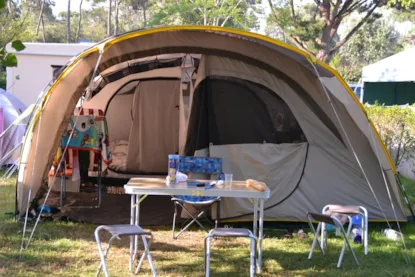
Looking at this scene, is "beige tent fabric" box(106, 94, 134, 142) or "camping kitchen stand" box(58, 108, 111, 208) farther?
"beige tent fabric" box(106, 94, 134, 142)

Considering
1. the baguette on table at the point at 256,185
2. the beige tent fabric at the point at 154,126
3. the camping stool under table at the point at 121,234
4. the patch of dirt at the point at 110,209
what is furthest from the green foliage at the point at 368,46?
the camping stool under table at the point at 121,234

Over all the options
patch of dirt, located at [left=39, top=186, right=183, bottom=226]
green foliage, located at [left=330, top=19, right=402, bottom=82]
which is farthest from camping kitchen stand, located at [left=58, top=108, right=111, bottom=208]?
green foliage, located at [left=330, top=19, right=402, bottom=82]

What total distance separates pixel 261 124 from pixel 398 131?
3151 millimetres

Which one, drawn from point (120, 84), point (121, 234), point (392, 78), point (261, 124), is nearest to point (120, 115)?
point (120, 84)

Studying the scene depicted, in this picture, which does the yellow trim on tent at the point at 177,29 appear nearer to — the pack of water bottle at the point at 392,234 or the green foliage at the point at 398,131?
the pack of water bottle at the point at 392,234

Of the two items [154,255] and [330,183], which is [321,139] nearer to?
[330,183]

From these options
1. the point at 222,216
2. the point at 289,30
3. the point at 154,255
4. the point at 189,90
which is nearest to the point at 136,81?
the point at 189,90

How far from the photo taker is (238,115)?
573 centimetres

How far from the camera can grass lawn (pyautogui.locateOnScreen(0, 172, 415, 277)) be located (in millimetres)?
4133

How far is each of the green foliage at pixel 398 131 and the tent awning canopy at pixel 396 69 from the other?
391 centimetres

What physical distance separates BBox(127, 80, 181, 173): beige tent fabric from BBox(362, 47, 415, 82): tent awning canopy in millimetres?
6457

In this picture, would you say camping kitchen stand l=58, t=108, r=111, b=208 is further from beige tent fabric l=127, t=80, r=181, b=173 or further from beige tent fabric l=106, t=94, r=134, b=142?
beige tent fabric l=106, t=94, r=134, b=142

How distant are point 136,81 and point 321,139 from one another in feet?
10.3

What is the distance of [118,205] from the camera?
21.3ft
